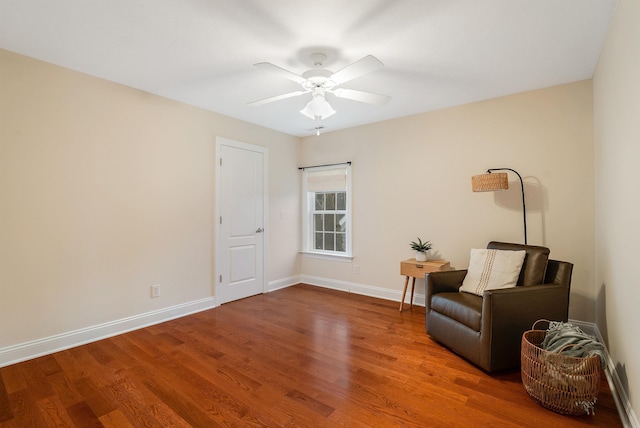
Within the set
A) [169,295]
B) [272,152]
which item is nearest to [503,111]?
[272,152]

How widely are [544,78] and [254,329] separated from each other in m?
3.73

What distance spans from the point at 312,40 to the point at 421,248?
2.58m

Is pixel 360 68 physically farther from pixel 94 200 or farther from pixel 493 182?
pixel 94 200

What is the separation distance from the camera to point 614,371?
2.05 meters

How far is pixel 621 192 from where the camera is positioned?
6.23ft

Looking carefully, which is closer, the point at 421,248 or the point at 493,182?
the point at 493,182

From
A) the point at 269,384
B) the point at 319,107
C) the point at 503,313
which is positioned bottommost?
the point at 269,384

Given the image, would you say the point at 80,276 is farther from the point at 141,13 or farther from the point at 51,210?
the point at 141,13

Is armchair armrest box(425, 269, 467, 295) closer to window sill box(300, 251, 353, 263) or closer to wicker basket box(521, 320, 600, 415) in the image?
wicker basket box(521, 320, 600, 415)

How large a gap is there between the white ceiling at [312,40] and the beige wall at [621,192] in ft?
0.98

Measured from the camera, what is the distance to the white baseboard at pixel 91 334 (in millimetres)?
2441

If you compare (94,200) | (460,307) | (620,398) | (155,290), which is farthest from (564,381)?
(94,200)

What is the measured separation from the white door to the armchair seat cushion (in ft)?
8.32

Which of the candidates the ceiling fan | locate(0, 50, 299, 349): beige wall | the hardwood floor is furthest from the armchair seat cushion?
locate(0, 50, 299, 349): beige wall
